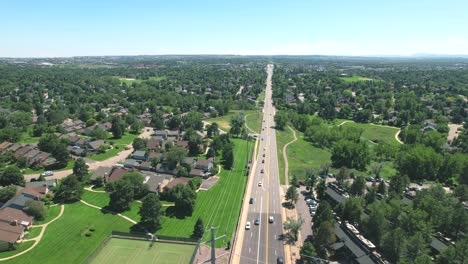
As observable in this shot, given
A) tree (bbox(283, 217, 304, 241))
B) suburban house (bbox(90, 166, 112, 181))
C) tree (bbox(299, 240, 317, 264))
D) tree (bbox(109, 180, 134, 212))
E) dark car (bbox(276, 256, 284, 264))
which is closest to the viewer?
tree (bbox(299, 240, 317, 264))

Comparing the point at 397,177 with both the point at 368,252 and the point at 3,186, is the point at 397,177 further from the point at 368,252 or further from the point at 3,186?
the point at 3,186

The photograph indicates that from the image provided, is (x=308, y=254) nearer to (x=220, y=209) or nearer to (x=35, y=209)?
(x=220, y=209)

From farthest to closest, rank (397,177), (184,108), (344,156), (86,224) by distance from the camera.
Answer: (184,108) < (344,156) < (397,177) < (86,224)

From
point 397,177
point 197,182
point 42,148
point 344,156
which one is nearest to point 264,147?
point 344,156

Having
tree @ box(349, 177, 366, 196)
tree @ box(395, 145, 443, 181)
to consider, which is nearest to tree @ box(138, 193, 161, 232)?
tree @ box(349, 177, 366, 196)

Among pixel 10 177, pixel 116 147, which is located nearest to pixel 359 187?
pixel 116 147

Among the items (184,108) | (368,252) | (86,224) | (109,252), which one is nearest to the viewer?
(368,252)

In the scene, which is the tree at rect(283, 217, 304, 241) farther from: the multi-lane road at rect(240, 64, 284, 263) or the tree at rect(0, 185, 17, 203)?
the tree at rect(0, 185, 17, 203)
